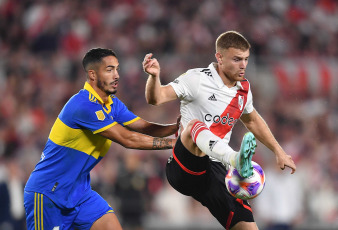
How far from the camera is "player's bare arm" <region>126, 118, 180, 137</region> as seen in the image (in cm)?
753

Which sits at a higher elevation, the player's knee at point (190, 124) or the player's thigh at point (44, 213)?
the player's knee at point (190, 124)

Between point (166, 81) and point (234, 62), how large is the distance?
6800 millimetres

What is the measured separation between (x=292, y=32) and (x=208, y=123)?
948cm

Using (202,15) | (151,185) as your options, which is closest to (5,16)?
(202,15)

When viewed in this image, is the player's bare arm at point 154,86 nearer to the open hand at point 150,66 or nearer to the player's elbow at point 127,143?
the open hand at point 150,66

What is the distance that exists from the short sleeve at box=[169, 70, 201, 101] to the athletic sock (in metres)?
0.51

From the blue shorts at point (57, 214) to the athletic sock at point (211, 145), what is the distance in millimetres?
1455

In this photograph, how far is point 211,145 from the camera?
20.4 feet

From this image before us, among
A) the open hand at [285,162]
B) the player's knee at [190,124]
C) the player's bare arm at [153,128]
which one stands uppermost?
the player's knee at [190,124]

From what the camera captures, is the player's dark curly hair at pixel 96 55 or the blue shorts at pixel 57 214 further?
the player's dark curly hair at pixel 96 55

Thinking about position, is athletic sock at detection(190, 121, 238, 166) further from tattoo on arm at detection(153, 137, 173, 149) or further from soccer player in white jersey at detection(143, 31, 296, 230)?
tattoo on arm at detection(153, 137, 173, 149)

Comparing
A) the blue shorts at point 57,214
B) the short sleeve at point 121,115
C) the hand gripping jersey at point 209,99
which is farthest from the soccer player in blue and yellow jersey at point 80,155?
the hand gripping jersey at point 209,99

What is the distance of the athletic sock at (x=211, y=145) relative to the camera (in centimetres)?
611

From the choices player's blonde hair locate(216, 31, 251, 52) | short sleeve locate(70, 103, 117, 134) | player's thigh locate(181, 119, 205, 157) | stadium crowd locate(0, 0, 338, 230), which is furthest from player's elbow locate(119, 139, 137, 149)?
stadium crowd locate(0, 0, 338, 230)
